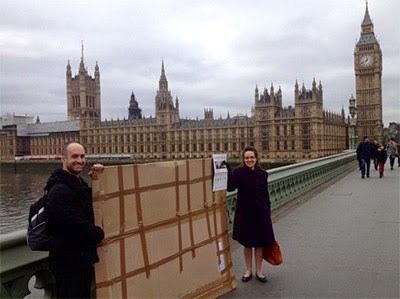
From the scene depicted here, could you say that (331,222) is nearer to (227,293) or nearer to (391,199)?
(391,199)

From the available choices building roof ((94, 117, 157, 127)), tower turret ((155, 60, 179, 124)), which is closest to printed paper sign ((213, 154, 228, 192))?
tower turret ((155, 60, 179, 124))

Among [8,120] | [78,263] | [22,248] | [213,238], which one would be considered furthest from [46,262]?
[8,120]

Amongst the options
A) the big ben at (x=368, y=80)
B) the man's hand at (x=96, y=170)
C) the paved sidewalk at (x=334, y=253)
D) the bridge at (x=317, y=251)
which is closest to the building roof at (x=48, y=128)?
the big ben at (x=368, y=80)

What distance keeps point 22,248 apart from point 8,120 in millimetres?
109772

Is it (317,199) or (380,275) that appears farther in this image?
(317,199)

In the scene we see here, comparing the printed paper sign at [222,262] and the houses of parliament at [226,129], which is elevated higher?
the houses of parliament at [226,129]

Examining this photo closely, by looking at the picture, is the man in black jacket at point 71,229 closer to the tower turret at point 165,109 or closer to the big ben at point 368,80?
the tower turret at point 165,109

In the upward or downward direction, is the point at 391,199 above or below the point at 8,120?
below

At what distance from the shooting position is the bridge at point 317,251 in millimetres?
2816

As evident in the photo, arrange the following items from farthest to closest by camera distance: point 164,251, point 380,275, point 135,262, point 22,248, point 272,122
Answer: point 272,122 → point 380,275 → point 164,251 → point 135,262 → point 22,248

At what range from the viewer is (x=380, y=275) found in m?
4.03

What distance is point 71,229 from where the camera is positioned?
2500 millimetres

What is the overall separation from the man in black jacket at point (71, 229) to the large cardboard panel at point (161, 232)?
0.36 ft

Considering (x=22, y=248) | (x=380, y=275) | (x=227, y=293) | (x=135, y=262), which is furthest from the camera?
(x=380, y=275)
